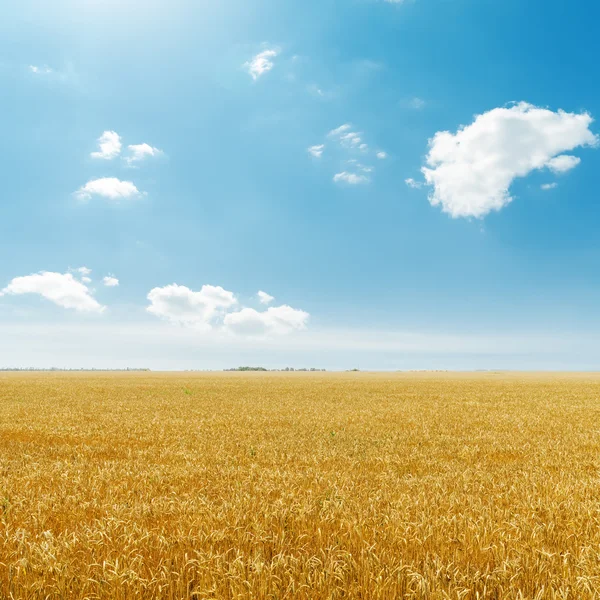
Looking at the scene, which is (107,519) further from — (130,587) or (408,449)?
(408,449)

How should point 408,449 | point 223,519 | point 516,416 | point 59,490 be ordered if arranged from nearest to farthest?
point 223,519, point 59,490, point 408,449, point 516,416

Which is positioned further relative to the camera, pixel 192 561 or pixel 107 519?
pixel 107 519

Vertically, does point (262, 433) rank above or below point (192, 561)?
below

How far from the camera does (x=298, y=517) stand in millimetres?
6270

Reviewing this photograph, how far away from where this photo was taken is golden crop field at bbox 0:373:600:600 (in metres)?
4.41

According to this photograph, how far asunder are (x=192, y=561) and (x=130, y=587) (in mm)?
642

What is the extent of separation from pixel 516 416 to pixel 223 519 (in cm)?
2015

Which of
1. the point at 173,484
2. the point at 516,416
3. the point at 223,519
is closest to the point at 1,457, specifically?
the point at 173,484

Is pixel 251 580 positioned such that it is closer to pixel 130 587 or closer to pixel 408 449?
pixel 130 587

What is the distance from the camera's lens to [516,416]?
21.8 meters

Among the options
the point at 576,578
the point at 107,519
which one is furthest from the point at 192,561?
the point at 576,578

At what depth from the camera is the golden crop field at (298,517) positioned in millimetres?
4414

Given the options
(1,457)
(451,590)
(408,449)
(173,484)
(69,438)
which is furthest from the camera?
(69,438)

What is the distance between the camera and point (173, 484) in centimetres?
872
